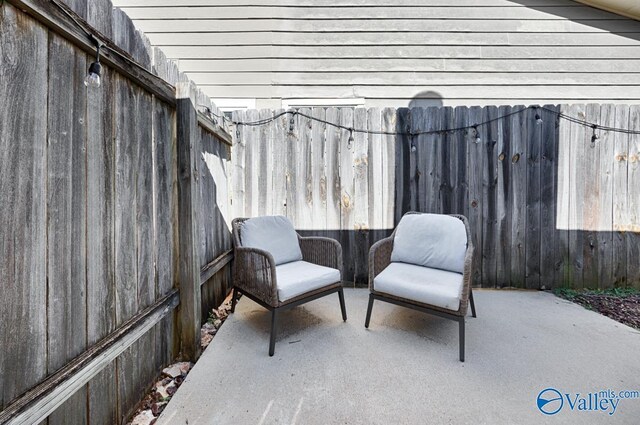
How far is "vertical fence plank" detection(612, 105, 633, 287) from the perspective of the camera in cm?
277

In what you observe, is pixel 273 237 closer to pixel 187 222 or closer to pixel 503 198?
pixel 187 222

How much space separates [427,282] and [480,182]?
1.59m

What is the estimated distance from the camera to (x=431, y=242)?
2.27 meters

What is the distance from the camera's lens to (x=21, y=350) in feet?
2.79

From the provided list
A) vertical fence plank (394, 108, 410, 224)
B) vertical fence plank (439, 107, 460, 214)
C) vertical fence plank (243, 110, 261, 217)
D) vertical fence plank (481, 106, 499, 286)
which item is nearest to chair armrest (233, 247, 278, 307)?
vertical fence plank (243, 110, 261, 217)

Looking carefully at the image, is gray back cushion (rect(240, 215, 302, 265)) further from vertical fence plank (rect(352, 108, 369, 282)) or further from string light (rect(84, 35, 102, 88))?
string light (rect(84, 35, 102, 88))

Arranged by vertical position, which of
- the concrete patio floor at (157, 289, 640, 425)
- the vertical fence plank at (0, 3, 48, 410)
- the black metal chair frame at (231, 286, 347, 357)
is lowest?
the concrete patio floor at (157, 289, 640, 425)

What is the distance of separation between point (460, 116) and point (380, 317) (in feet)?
7.24

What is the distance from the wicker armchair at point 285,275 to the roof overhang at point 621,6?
15.4 ft

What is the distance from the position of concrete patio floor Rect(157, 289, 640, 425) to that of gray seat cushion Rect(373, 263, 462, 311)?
0.33 m

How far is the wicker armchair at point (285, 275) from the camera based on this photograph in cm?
186

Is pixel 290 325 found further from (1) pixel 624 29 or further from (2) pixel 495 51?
(1) pixel 624 29

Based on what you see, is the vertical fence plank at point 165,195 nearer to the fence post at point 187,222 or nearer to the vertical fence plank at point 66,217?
the fence post at point 187,222

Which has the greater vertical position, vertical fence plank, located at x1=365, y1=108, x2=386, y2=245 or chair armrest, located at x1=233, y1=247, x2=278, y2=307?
vertical fence plank, located at x1=365, y1=108, x2=386, y2=245
